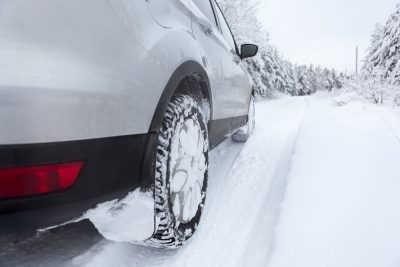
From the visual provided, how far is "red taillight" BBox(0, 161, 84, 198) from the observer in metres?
0.83

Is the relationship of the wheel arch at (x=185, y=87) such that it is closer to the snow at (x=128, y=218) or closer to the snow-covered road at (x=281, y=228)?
the snow at (x=128, y=218)

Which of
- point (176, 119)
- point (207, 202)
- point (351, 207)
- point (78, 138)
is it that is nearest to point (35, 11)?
point (78, 138)

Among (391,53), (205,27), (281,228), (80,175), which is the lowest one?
(281,228)

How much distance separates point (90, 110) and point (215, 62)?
1.36 m

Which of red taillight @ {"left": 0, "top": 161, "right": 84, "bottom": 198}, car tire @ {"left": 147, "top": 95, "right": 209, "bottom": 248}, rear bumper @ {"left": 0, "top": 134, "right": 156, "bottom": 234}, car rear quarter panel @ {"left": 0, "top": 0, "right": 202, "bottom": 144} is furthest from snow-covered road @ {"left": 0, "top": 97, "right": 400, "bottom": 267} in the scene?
car rear quarter panel @ {"left": 0, "top": 0, "right": 202, "bottom": 144}

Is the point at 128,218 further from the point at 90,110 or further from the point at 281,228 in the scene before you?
the point at 281,228

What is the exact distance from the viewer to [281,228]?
161 centimetres

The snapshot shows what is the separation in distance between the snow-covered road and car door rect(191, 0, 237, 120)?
0.60 meters

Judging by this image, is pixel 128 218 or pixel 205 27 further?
pixel 205 27

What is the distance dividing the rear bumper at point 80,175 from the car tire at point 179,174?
117 millimetres

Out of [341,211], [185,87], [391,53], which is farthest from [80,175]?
[391,53]

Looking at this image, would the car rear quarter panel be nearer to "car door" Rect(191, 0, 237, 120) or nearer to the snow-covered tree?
"car door" Rect(191, 0, 237, 120)

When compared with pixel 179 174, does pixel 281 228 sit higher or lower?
lower

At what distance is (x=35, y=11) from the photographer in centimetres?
85
